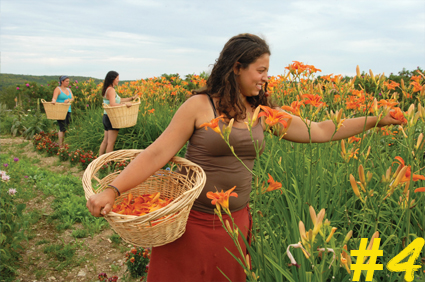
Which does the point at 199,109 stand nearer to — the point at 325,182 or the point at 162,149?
the point at 162,149

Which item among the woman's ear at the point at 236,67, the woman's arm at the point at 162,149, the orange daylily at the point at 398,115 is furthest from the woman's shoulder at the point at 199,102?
the orange daylily at the point at 398,115

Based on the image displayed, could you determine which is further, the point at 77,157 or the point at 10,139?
the point at 10,139

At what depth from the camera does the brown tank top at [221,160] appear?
149cm

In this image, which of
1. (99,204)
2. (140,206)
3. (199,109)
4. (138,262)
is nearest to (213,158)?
(199,109)

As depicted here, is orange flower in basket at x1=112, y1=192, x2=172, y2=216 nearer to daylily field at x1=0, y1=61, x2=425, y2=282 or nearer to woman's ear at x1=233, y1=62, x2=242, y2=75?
daylily field at x1=0, y1=61, x2=425, y2=282

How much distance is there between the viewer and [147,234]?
1.28 metres

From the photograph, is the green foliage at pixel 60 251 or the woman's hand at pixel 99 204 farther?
the green foliage at pixel 60 251

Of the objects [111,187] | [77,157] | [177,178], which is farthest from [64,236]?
[77,157]

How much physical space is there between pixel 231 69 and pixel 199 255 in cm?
92

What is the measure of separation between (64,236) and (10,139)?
6082 mm

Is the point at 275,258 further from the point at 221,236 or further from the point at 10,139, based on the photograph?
the point at 10,139

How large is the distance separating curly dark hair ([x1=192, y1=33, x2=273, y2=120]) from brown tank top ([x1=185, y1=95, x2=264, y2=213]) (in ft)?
0.25

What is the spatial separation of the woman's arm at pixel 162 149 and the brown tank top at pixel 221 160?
7 centimetres

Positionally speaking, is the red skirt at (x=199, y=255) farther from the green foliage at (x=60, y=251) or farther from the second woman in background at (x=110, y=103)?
the second woman in background at (x=110, y=103)
